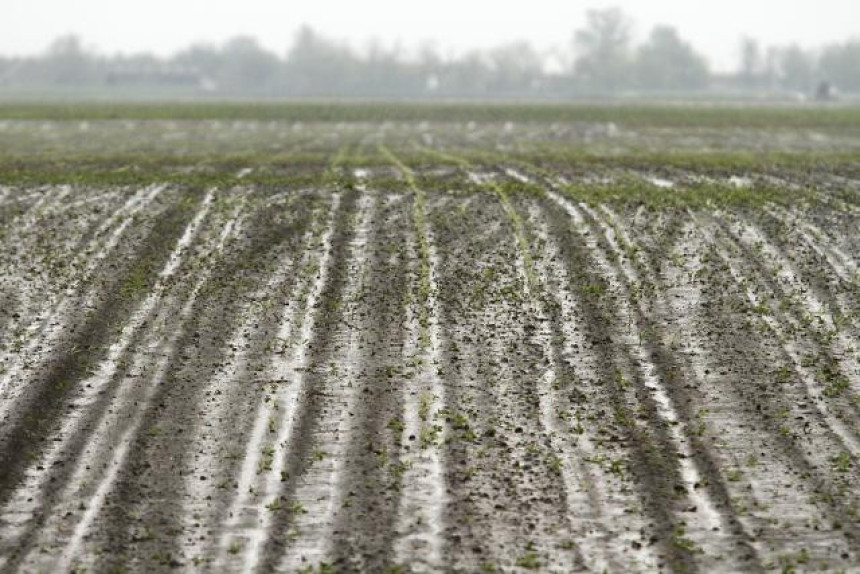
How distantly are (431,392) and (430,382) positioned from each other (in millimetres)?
372

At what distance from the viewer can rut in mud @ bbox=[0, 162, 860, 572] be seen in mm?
11141

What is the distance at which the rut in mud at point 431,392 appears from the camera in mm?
11141

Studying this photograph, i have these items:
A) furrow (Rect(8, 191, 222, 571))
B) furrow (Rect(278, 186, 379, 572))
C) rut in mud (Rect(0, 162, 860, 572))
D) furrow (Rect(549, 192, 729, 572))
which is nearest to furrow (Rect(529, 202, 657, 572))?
rut in mud (Rect(0, 162, 860, 572))

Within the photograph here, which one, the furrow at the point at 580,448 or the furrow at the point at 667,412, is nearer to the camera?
the furrow at the point at 580,448

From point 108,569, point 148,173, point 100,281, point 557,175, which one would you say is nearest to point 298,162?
point 148,173

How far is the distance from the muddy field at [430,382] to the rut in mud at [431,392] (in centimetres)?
5

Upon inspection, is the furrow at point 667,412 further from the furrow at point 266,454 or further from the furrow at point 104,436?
the furrow at point 104,436

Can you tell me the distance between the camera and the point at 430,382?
1517 cm

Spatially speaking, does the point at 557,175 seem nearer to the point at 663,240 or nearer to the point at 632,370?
the point at 663,240

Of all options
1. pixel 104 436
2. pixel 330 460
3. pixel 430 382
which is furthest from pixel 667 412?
pixel 104 436

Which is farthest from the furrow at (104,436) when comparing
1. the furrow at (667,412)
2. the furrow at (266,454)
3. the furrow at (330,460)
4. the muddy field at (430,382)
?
the furrow at (667,412)

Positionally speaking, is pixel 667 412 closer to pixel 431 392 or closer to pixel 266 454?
pixel 431 392

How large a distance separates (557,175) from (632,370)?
17020 millimetres

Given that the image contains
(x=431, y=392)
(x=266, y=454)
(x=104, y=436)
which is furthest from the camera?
(x=431, y=392)
